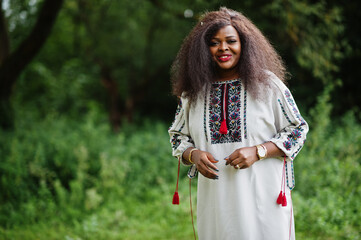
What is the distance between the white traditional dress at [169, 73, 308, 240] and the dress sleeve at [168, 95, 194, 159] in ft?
0.51

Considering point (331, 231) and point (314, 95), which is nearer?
point (331, 231)

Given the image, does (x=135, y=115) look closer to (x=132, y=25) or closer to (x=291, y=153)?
(x=132, y=25)

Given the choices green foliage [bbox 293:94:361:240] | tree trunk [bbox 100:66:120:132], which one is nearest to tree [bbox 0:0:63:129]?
tree trunk [bbox 100:66:120:132]

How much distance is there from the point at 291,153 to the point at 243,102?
1.30ft

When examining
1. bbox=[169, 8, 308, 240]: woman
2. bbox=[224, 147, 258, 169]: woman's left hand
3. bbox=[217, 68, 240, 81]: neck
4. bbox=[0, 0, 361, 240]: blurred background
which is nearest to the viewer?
bbox=[224, 147, 258, 169]: woman's left hand

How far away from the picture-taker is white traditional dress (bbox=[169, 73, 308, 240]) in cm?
199

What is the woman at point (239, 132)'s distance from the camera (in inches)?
78.1

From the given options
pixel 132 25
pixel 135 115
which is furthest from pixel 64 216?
pixel 135 115

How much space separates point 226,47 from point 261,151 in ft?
2.07

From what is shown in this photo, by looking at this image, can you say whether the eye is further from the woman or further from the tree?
the tree

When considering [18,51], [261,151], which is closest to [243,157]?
[261,151]

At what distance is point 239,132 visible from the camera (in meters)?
2.02

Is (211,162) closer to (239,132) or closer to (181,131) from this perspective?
(239,132)

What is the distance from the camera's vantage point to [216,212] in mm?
2074
